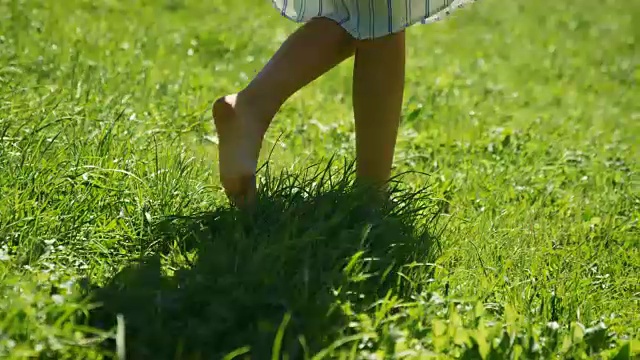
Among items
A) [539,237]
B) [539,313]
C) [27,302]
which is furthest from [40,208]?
[539,237]

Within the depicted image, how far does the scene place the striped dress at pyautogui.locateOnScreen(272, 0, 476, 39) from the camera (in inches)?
102

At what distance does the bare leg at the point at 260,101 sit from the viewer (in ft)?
8.21

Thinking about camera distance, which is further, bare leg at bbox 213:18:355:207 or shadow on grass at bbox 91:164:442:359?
bare leg at bbox 213:18:355:207

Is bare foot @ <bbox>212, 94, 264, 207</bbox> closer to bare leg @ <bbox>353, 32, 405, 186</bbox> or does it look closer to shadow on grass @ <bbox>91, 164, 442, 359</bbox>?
shadow on grass @ <bbox>91, 164, 442, 359</bbox>

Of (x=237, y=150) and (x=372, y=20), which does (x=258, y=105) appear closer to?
(x=237, y=150)

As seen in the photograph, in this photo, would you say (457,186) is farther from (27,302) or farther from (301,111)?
(27,302)

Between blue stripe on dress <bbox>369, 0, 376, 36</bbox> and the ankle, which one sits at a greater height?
blue stripe on dress <bbox>369, 0, 376, 36</bbox>

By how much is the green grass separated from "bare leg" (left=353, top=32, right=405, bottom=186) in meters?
0.10

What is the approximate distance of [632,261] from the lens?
9.37 feet

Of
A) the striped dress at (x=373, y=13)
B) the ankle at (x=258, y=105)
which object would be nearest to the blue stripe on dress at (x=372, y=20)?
the striped dress at (x=373, y=13)

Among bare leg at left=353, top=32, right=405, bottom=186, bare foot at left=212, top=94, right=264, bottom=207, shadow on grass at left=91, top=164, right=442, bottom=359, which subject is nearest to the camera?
shadow on grass at left=91, top=164, right=442, bottom=359

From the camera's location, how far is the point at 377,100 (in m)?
2.68

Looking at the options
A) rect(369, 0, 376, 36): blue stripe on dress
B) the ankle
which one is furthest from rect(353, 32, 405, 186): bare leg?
the ankle

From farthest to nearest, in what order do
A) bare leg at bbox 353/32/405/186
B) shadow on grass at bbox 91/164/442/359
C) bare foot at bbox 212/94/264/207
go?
bare leg at bbox 353/32/405/186
bare foot at bbox 212/94/264/207
shadow on grass at bbox 91/164/442/359
